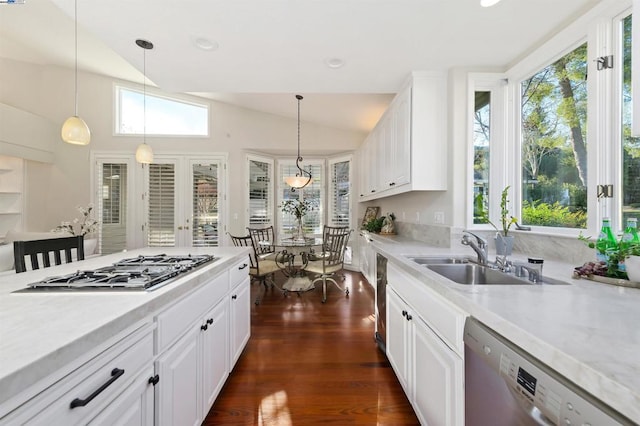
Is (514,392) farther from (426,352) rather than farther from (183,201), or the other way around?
(183,201)

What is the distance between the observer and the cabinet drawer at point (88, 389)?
60cm

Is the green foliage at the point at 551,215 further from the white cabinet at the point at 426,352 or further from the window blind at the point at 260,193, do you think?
the window blind at the point at 260,193

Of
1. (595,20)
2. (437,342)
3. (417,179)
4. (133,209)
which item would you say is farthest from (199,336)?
(133,209)

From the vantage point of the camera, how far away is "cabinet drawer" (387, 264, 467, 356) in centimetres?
106

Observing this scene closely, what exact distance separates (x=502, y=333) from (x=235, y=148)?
5.29 metres

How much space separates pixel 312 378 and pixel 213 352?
0.84 meters

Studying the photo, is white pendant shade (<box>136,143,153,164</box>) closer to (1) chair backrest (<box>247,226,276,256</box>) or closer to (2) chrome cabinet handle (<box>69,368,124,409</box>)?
(1) chair backrest (<box>247,226,276,256</box>)

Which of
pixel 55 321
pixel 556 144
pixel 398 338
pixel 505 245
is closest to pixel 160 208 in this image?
pixel 55 321

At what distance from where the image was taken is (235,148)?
5266 millimetres

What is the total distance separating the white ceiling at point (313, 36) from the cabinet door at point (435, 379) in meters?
2.02

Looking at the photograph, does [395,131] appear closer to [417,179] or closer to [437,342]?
[417,179]

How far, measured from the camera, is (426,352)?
1336mm

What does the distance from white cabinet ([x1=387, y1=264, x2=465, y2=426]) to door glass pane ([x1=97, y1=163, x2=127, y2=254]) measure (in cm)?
552

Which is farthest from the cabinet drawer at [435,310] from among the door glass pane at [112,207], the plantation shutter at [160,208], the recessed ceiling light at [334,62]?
the door glass pane at [112,207]
